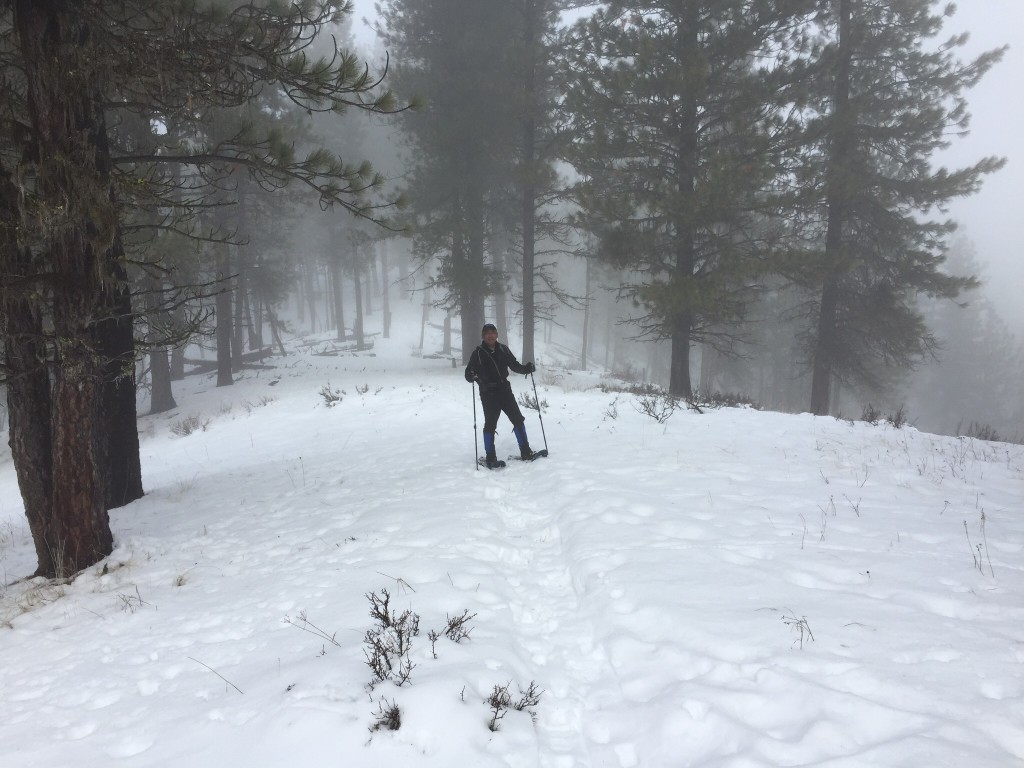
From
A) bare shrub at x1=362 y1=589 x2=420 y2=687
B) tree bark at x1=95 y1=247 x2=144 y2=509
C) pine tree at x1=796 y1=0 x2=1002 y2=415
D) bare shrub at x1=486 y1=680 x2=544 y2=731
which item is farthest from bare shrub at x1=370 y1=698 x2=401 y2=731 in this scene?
pine tree at x1=796 y1=0 x2=1002 y2=415

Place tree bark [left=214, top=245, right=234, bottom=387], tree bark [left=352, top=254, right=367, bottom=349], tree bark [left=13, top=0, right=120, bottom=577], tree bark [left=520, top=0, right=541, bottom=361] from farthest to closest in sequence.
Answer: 1. tree bark [left=352, top=254, right=367, bottom=349]
2. tree bark [left=214, top=245, right=234, bottom=387]
3. tree bark [left=520, top=0, right=541, bottom=361]
4. tree bark [left=13, top=0, right=120, bottom=577]

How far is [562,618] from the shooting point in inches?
152

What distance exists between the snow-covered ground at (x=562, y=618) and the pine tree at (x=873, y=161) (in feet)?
26.6

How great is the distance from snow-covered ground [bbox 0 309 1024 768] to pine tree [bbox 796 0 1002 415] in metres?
8.10

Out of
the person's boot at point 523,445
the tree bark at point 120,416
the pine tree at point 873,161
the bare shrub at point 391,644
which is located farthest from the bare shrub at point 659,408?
the tree bark at point 120,416

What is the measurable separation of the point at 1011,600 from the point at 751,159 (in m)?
10.4

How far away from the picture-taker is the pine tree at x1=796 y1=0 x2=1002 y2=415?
13.1 meters

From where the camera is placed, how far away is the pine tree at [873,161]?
13070 mm

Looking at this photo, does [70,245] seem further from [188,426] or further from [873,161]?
[873,161]

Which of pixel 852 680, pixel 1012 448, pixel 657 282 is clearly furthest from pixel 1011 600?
pixel 657 282

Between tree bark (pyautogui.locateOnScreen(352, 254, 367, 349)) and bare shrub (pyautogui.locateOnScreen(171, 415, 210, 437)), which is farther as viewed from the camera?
tree bark (pyautogui.locateOnScreen(352, 254, 367, 349))

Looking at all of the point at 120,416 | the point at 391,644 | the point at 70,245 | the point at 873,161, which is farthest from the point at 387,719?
the point at 873,161

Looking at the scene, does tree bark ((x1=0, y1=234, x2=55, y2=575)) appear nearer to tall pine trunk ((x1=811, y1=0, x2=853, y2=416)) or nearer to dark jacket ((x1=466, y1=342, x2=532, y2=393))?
dark jacket ((x1=466, y1=342, x2=532, y2=393))

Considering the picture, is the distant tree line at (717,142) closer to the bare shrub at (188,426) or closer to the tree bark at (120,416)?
the bare shrub at (188,426)
